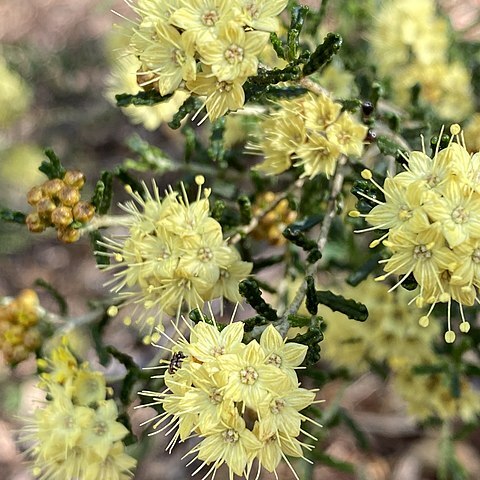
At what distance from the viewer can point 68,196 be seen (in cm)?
246

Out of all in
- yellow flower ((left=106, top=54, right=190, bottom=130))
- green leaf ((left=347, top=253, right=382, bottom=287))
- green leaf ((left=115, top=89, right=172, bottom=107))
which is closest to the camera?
green leaf ((left=115, top=89, right=172, bottom=107))

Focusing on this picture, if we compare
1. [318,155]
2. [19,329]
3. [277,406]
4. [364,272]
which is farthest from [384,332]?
[19,329]

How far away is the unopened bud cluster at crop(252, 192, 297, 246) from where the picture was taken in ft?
9.70

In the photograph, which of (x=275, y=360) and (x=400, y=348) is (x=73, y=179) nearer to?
(x=275, y=360)

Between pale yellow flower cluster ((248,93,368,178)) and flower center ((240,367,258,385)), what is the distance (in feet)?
2.65

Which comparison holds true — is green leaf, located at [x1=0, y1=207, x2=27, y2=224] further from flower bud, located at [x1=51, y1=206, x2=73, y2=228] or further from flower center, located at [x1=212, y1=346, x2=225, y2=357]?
flower center, located at [x1=212, y1=346, x2=225, y2=357]

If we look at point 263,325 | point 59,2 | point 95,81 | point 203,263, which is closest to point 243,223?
point 203,263

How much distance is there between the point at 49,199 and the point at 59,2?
4.63m

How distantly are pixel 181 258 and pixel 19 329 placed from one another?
0.97 meters

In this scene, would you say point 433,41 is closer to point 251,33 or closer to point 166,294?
point 251,33

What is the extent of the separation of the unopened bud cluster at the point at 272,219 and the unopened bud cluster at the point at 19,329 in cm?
101

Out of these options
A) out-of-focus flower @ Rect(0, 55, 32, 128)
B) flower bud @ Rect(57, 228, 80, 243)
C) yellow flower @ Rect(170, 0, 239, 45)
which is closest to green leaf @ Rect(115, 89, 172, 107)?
yellow flower @ Rect(170, 0, 239, 45)

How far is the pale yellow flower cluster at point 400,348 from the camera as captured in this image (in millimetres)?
3367

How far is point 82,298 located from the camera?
5.62m
